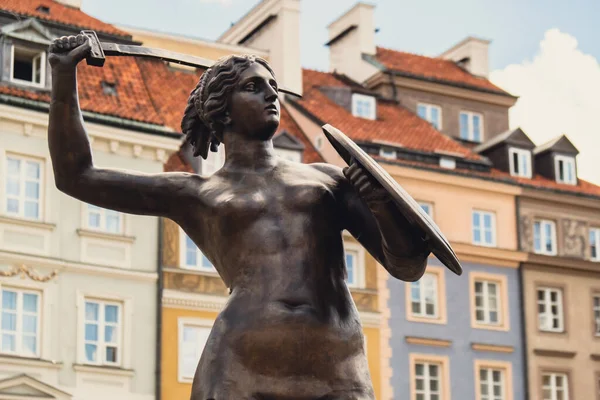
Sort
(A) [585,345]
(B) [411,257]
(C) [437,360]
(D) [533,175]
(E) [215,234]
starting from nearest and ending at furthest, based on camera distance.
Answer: (B) [411,257] → (E) [215,234] → (C) [437,360] → (A) [585,345] → (D) [533,175]

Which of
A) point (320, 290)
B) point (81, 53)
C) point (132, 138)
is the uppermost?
point (132, 138)

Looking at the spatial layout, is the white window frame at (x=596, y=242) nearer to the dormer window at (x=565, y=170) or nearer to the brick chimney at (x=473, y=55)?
the dormer window at (x=565, y=170)

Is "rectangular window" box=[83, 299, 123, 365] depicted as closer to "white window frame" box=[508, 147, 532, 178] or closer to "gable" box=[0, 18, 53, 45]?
"gable" box=[0, 18, 53, 45]

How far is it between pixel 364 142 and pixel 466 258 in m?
4.01

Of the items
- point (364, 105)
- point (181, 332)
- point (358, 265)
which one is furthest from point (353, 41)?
point (181, 332)

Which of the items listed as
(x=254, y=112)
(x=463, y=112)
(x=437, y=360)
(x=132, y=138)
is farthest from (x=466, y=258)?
(x=254, y=112)

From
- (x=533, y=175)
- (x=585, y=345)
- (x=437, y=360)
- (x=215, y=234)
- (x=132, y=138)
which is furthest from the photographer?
(x=533, y=175)

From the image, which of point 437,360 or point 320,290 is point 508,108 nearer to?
point 437,360

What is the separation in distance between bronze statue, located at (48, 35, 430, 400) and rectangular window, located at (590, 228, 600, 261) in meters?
34.3

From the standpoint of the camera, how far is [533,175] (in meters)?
39.8

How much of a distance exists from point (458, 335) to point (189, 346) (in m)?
8.29

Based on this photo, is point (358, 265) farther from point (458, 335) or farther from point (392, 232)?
point (392, 232)

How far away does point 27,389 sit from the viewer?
2808cm

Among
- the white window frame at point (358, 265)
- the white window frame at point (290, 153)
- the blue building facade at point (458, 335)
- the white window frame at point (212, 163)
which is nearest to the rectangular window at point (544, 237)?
the blue building facade at point (458, 335)
